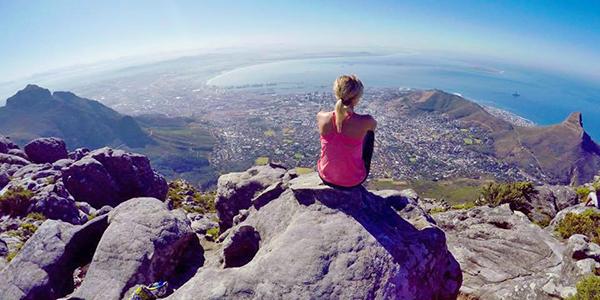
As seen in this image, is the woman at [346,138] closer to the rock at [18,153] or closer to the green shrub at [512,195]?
the green shrub at [512,195]

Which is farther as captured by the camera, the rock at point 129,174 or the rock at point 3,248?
the rock at point 129,174

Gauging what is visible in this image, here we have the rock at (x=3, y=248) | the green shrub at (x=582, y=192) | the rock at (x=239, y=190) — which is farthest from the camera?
the green shrub at (x=582, y=192)

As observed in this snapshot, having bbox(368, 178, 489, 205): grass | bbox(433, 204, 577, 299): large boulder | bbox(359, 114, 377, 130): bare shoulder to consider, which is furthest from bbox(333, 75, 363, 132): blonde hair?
bbox(368, 178, 489, 205): grass

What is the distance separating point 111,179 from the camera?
2669cm

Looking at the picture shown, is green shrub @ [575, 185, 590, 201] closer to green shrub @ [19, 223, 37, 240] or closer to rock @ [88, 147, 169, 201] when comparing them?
rock @ [88, 147, 169, 201]

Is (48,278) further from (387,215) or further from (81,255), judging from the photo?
(387,215)

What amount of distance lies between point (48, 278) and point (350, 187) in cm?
1041

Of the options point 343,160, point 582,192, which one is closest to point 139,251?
point 343,160

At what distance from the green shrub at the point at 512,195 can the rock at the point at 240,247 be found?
1793cm

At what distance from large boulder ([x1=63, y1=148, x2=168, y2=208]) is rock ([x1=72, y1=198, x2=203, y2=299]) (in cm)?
1542

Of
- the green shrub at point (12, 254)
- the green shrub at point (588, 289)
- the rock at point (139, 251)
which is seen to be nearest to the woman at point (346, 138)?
the rock at point (139, 251)

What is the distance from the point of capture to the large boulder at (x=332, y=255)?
7660mm

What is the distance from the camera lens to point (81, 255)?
1193 cm

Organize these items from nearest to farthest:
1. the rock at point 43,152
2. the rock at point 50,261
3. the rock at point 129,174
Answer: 1. the rock at point 50,261
2. the rock at point 129,174
3. the rock at point 43,152
